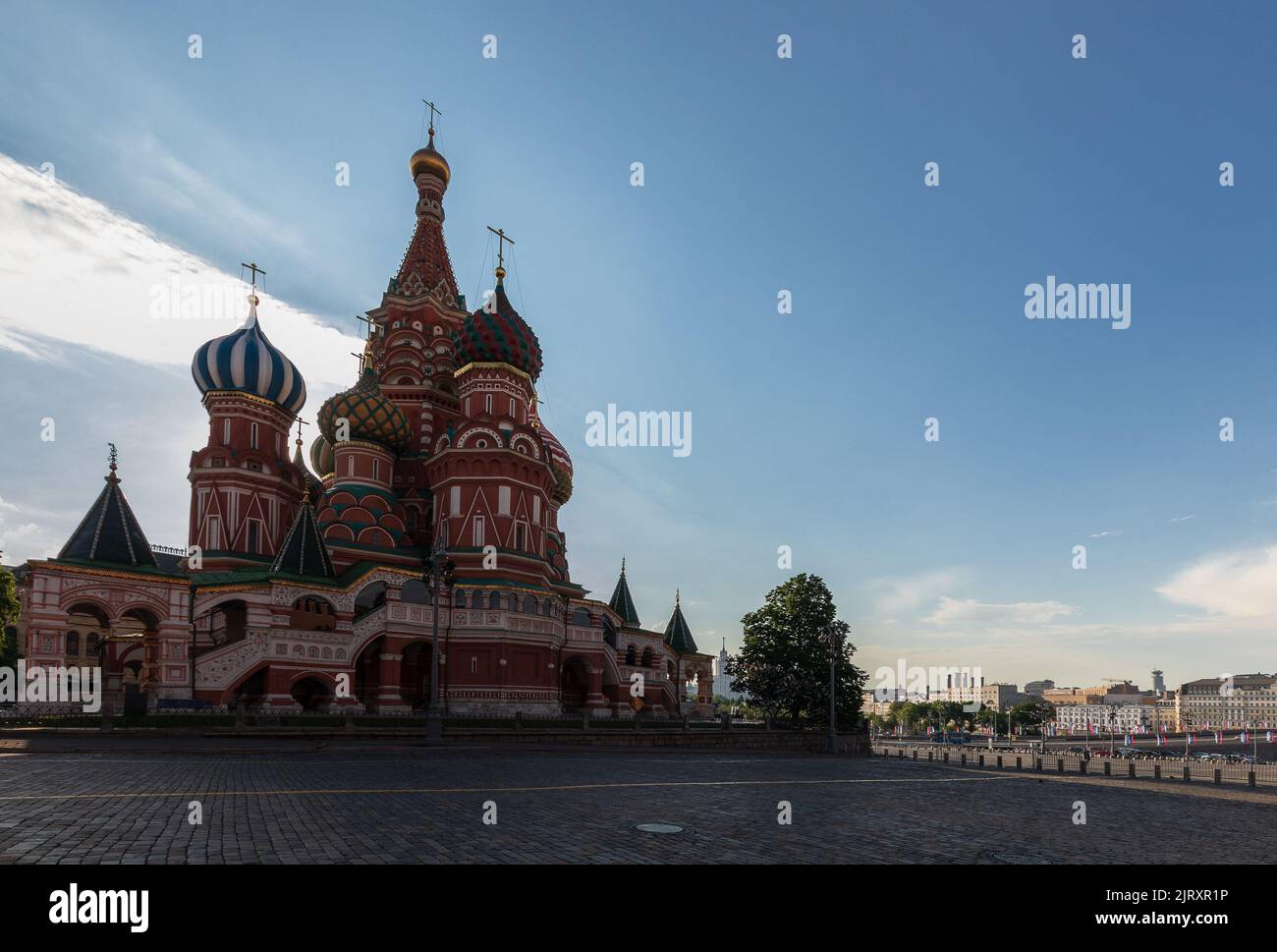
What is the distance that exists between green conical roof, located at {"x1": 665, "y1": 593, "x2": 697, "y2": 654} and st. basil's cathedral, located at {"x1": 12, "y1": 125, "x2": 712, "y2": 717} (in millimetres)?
6536

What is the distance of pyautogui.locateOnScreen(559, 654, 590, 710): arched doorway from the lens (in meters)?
47.7

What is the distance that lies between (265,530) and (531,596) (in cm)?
1655

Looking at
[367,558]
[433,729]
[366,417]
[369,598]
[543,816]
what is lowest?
[433,729]

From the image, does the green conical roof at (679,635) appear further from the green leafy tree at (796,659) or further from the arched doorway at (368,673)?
the arched doorway at (368,673)

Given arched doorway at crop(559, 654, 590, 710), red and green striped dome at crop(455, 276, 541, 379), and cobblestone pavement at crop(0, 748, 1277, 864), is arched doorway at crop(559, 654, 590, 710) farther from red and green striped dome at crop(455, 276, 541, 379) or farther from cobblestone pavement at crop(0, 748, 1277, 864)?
cobblestone pavement at crop(0, 748, 1277, 864)

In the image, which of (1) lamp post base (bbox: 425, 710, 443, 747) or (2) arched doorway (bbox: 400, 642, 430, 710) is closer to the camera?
(1) lamp post base (bbox: 425, 710, 443, 747)

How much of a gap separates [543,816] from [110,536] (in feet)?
96.3

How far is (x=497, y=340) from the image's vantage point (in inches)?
1804

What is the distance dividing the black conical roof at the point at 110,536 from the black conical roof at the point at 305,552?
620 centimetres

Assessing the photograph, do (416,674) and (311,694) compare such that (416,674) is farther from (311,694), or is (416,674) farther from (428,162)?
(428,162)

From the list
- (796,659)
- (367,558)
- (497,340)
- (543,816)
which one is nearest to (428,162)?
(497,340)

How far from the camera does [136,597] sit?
101 feet

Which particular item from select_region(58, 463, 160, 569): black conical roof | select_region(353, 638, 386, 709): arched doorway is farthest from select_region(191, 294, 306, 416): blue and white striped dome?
select_region(353, 638, 386, 709): arched doorway
